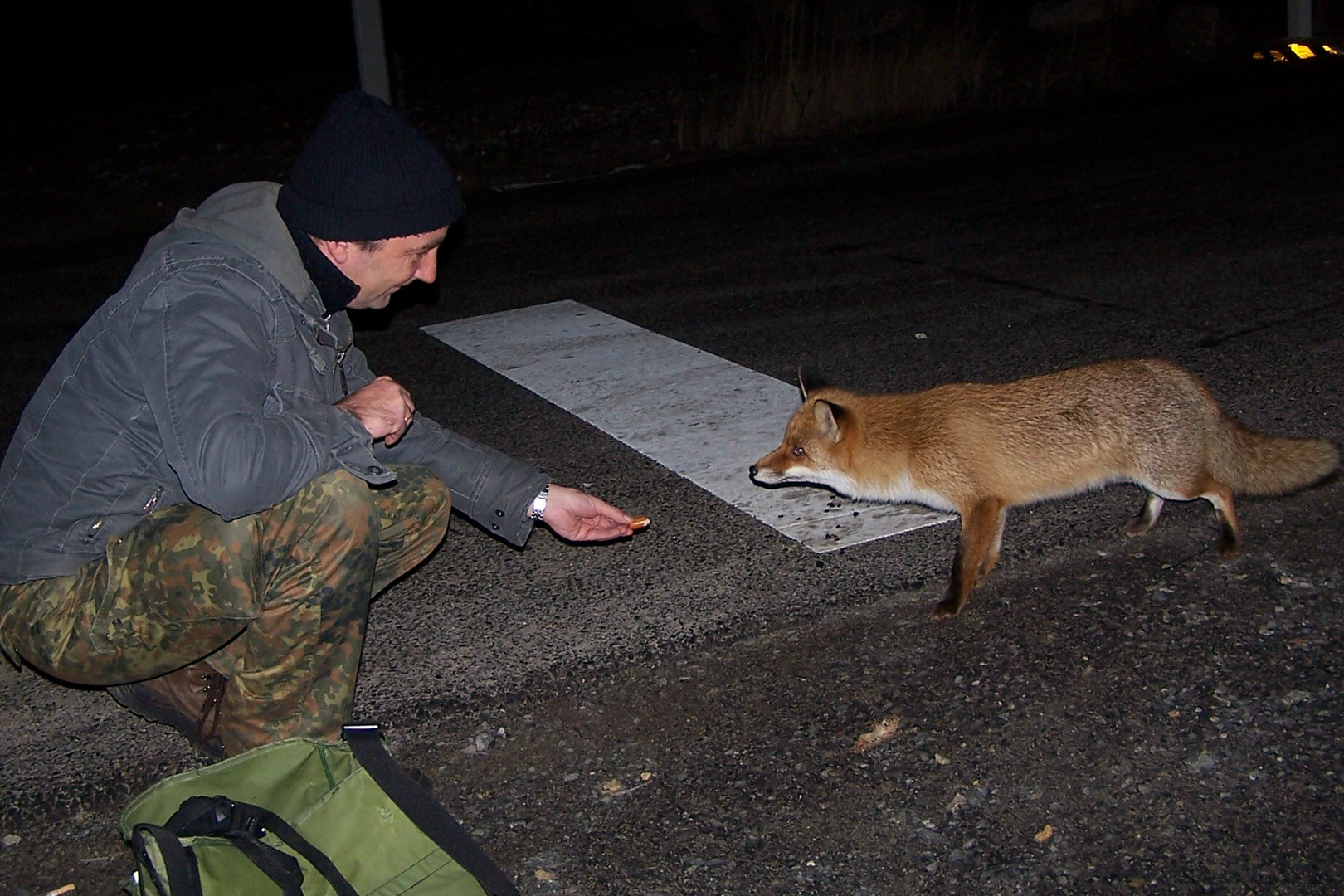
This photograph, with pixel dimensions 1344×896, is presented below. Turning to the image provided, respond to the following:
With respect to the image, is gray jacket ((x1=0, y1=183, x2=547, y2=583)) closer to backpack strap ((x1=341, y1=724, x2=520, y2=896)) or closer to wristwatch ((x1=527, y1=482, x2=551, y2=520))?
backpack strap ((x1=341, y1=724, x2=520, y2=896))

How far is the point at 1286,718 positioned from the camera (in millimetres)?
3355

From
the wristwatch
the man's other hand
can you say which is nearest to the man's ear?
the man's other hand

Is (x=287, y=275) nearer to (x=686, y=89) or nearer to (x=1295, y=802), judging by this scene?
(x=1295, y=802)

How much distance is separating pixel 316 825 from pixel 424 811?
233 millimetres

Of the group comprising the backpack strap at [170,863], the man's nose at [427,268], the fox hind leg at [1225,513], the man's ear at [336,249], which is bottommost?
the fox hind leg at [1225,513]

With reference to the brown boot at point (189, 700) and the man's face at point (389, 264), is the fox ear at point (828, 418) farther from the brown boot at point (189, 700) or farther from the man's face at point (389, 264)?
the brown boot at point (189, 700)

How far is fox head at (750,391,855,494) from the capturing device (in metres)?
4.50

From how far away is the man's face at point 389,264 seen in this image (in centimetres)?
314

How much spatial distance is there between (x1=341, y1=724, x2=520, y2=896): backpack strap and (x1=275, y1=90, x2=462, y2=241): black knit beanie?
1.20 meters

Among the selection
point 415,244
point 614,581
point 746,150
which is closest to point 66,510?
point 415,244

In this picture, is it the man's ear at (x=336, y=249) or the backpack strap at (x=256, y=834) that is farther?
the man's ear at (x=336, y=249)

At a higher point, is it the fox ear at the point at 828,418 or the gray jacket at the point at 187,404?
the gray jacket at the point at 187,404

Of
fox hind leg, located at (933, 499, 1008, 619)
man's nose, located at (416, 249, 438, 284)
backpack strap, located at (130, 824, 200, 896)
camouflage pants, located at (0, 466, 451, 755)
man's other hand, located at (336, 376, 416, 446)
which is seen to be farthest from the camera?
fox hind leg, located at (933, 499, 1008, 619)

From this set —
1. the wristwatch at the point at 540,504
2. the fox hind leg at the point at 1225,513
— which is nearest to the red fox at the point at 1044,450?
the fox hind leg at the point at 1225,513
